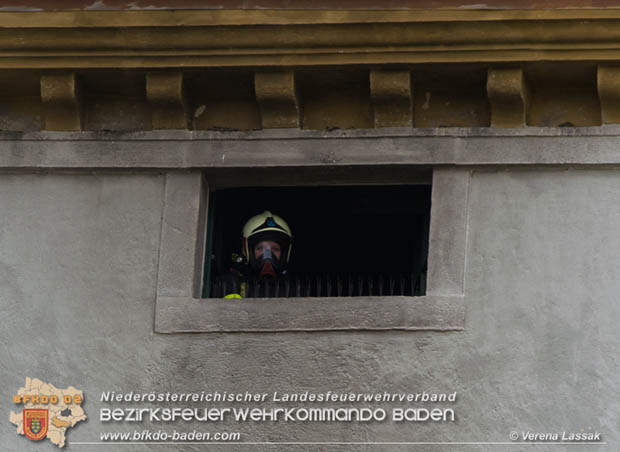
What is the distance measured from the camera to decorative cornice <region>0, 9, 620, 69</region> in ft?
42.0

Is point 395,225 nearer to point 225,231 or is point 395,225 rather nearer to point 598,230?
point 225,231

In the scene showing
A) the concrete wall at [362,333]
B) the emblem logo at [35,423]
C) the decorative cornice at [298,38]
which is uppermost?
the decorative cornice at [298,38]

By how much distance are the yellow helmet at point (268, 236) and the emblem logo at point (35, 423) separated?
6.42 ft

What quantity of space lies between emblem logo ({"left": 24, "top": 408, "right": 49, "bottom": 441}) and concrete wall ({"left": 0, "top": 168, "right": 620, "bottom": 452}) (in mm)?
65

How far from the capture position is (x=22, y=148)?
13.3m

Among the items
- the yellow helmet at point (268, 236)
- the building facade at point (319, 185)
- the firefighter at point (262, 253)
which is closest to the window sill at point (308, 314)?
the building facade at point (319, 185)

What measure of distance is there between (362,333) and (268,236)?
138 cm

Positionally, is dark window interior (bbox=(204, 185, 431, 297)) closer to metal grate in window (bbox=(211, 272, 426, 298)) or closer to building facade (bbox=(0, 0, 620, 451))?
metal grate in window (bbox=(211, 272, 426, 298))

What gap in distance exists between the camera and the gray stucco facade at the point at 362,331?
12.3 m

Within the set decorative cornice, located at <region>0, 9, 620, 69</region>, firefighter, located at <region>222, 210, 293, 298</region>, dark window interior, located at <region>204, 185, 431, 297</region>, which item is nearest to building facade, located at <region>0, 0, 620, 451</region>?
decorative cornice, located at <region>0, 9, 620, 69</region>

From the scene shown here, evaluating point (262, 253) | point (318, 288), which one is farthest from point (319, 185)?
point (318, 288)

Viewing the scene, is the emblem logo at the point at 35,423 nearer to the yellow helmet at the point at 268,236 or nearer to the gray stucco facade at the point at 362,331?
the gray stucco facade at the point at 362,331

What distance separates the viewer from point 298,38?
12.9 metres

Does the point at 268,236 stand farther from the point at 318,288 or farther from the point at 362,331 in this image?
the point at 362,331
